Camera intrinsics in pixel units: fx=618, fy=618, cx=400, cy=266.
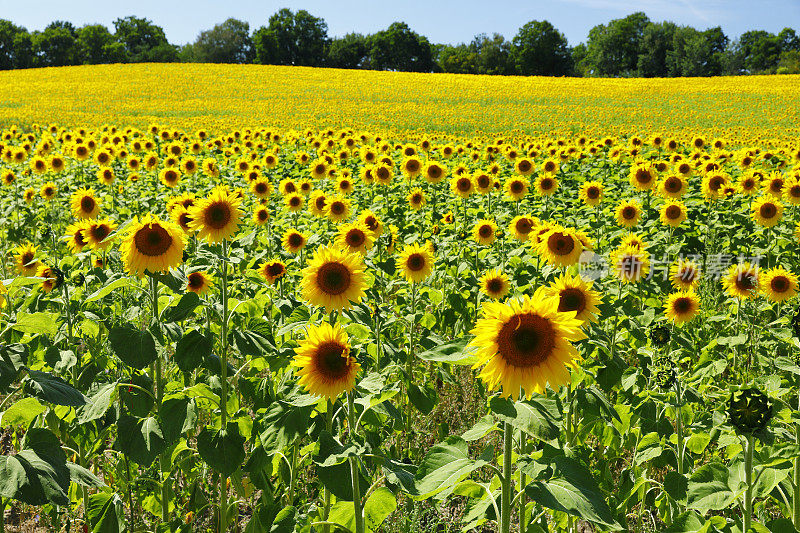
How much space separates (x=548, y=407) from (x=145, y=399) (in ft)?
6.19

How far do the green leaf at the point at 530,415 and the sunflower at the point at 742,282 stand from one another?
3326mm

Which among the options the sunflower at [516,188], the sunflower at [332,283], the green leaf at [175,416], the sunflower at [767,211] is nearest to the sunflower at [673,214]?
the sunflower at [767,211]

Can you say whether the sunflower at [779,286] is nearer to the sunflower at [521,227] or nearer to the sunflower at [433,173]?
the sunflower at [521,227]

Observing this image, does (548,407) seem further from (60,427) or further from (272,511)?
(60,427)

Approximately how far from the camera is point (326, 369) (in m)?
2.44

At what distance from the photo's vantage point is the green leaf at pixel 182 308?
272 centimetres

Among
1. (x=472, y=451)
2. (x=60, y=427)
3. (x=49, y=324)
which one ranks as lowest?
(x=472, y=451)

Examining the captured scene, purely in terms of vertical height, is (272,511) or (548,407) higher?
(548,407)

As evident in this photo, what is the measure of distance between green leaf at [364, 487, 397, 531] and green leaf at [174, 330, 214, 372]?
3.18ft

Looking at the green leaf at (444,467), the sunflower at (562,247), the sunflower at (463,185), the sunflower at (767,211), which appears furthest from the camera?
the sunflower at (463,185)

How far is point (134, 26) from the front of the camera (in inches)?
3816

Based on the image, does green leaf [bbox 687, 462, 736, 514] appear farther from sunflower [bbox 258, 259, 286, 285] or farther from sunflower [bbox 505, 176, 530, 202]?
sunflower [bbox 505, 176, 530, 202]

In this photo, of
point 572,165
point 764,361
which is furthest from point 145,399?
point 572,165

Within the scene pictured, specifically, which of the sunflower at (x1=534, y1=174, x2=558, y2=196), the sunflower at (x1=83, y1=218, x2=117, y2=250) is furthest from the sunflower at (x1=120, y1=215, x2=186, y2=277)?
the sunflower at (x1=534, y1=174, x2=558, y2=196)
